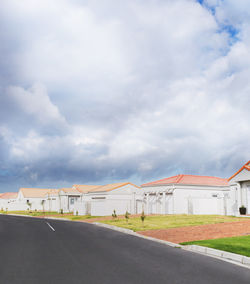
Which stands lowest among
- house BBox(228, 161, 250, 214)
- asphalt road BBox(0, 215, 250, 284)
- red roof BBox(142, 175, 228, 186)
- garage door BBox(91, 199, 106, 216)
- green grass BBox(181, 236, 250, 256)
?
asphalt road BBox(0, 215, 250, 284)

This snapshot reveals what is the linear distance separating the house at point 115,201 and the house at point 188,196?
3.09 m

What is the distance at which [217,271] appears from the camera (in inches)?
365

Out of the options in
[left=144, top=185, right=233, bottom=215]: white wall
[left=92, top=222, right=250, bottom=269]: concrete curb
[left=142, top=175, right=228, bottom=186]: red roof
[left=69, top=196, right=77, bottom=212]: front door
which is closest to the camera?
[left=92, top=222, right=250, bottom=269]: concrete curb

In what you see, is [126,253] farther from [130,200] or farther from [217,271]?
[130,200]

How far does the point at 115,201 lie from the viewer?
4753cm

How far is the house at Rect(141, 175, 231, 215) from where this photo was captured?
39812 millimetres

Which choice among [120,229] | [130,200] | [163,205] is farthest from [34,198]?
[120,229]

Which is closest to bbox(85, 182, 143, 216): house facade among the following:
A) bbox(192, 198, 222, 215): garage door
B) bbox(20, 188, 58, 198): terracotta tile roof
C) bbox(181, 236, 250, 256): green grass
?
bbox(192, 198, 222, 215): garage door

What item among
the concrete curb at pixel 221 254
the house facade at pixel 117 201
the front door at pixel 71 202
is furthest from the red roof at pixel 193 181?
the concrete curb at pixel 221 254

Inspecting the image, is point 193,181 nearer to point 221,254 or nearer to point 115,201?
point 115,201

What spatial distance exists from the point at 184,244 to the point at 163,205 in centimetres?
2860

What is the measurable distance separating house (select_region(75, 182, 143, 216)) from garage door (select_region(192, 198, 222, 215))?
1228 centimetres

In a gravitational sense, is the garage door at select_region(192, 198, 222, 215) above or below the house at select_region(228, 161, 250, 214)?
below

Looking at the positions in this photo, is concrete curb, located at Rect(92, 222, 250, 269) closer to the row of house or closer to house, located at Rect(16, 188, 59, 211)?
the row of house
